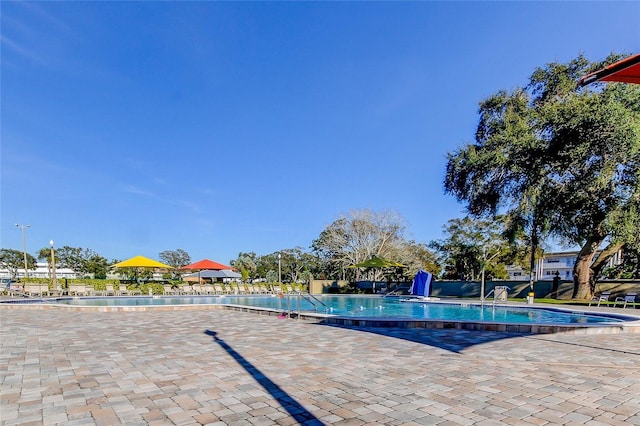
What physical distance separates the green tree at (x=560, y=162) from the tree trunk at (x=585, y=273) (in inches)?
1.7

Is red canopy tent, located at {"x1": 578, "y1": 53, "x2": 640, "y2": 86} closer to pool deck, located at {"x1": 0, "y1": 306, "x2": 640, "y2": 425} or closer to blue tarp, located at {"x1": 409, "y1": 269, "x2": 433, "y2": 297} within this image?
pool deck, located at {"x1": 0, "y1": 306, "x2": 640, "y2": 425}

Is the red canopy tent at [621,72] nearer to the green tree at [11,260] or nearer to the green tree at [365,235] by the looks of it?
the green tree at [365,235]

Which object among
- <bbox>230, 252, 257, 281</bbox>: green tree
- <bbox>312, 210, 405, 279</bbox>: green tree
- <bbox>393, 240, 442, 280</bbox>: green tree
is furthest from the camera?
<bbox>230, 252, 257, 281</bbox>: green tree

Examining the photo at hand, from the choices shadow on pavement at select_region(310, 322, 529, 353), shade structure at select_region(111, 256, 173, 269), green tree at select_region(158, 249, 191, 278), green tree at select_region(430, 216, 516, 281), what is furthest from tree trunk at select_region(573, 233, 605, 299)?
green tree at select_region(158, 249, 191, 278)

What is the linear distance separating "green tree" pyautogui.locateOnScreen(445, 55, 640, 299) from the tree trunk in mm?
42

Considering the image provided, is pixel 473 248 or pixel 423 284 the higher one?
pixel 473 248

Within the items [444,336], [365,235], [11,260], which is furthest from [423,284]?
[11,260]

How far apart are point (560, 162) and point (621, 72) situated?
1592cm

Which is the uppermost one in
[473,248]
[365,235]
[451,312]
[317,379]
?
[365,235]

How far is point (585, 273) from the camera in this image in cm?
1808

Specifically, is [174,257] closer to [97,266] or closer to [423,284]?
[97,266]

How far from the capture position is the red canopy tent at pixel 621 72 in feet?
8.50

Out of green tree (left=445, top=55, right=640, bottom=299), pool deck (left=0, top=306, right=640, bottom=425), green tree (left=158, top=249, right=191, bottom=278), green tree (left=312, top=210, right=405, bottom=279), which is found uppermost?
green tree (left=445, top=55, right=640, bottom=299)

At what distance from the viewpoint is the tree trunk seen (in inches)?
703
